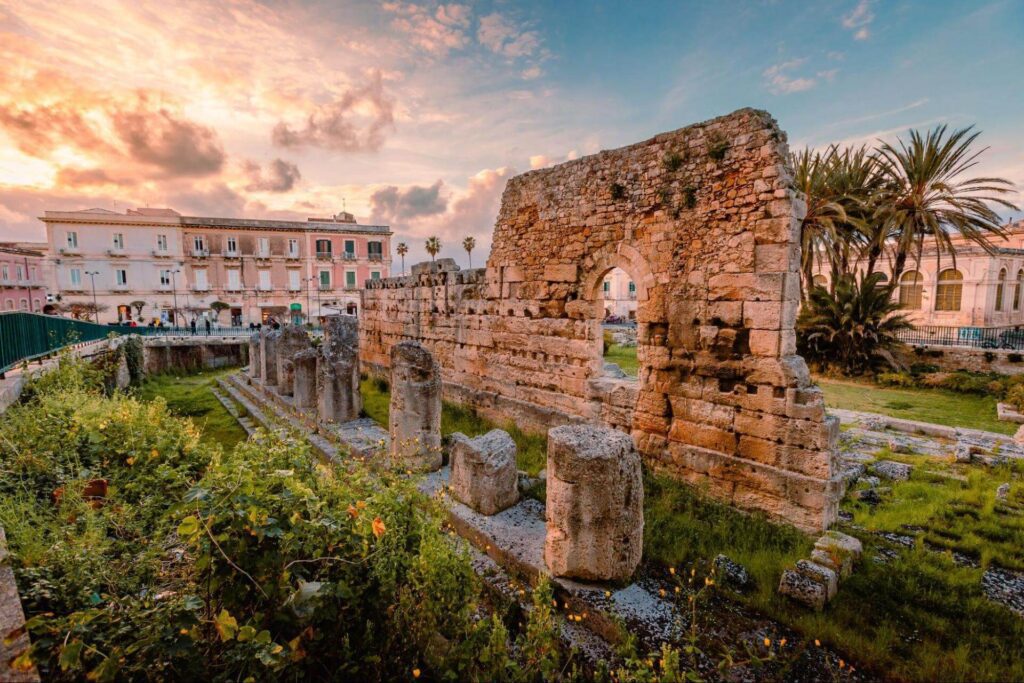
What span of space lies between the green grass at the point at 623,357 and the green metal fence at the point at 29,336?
13213 millimetres

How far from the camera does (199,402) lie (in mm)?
12766

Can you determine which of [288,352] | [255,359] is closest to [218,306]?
[255,359]

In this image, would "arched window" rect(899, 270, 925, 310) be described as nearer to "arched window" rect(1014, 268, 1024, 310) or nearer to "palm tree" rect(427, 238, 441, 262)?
"arched window" rect(1014, 268, 1024, 310)

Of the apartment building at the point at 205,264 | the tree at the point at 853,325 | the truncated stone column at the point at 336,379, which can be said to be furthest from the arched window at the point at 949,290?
the apartment building at the point at 205,264

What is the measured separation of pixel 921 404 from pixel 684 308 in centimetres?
900

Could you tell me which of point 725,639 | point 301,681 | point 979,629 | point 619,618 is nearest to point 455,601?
point 301,681

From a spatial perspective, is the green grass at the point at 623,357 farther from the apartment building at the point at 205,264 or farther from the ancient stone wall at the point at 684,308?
the apartment building at the point at 205,264

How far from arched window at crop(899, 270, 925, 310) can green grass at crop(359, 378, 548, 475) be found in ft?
99.7

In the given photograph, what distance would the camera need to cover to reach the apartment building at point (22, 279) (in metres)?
34.2

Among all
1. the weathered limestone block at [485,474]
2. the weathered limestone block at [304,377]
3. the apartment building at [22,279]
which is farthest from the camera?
the apartment building at [22,279]

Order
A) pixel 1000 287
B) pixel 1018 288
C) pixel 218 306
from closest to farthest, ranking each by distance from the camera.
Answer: pixel 1000 287, pixel 1018 288, pixel 218 306

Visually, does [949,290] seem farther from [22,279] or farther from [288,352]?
[22,279]

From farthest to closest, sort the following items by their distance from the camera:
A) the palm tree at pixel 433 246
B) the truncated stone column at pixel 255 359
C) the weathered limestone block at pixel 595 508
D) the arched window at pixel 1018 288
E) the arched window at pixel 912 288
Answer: the palm tree at pixel 433 246 → the arched window at pixel 912 288 → the arched window at pixel 1018 288 → the truncated stone column at pixel 255 359 → the weathered limestone block at pixel 595 508

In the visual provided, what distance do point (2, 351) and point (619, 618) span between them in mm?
10114
